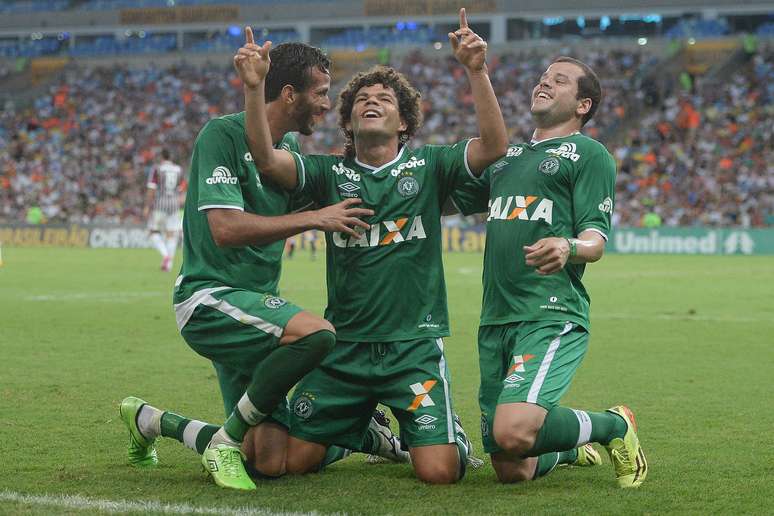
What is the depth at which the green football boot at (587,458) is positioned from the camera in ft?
18.8

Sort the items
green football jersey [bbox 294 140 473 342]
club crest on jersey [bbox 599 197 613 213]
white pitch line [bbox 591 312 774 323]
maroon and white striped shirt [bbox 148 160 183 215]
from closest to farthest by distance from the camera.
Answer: club crest on jersey [bbox 599 197 613 213] → green football jersey [bbox 294 140 473 342] → white pitch line [bbox 591 312 774 323] → maroon and white striped shirt [bbox 148 160 183 215]

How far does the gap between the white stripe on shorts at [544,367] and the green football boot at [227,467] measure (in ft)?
4.37

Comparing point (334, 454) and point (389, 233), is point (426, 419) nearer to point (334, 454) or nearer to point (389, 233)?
point (334, 454)

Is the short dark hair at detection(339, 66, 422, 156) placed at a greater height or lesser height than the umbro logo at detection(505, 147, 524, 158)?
greater

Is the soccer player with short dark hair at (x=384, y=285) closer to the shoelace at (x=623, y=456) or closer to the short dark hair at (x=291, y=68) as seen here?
the short dark hair at (x=291, y=68)

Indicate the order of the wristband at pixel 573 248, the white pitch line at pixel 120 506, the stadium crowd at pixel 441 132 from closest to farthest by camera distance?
1. the white pitch line at pixel 120 506
2. the wristband at pixel 573 248
3. the stadium crowd at pixel 441 132

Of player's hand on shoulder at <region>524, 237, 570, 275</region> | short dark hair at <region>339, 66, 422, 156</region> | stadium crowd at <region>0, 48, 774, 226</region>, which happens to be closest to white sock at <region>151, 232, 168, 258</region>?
stadium crowd at <region>0, 48, 774, 226</region>

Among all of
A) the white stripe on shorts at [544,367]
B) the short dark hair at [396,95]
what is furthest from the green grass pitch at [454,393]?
the short dark hair at [396,95]

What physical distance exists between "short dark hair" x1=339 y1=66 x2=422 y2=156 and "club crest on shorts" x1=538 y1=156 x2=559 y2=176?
743 mm

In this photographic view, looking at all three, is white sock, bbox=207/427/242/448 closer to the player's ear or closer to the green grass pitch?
the green grass pitch

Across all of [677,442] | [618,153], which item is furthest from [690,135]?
[677,442]

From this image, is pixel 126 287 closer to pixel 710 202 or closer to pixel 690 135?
pixel 710 202

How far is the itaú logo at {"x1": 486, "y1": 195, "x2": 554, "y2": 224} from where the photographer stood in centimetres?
539

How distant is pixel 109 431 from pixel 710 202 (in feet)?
94.7
